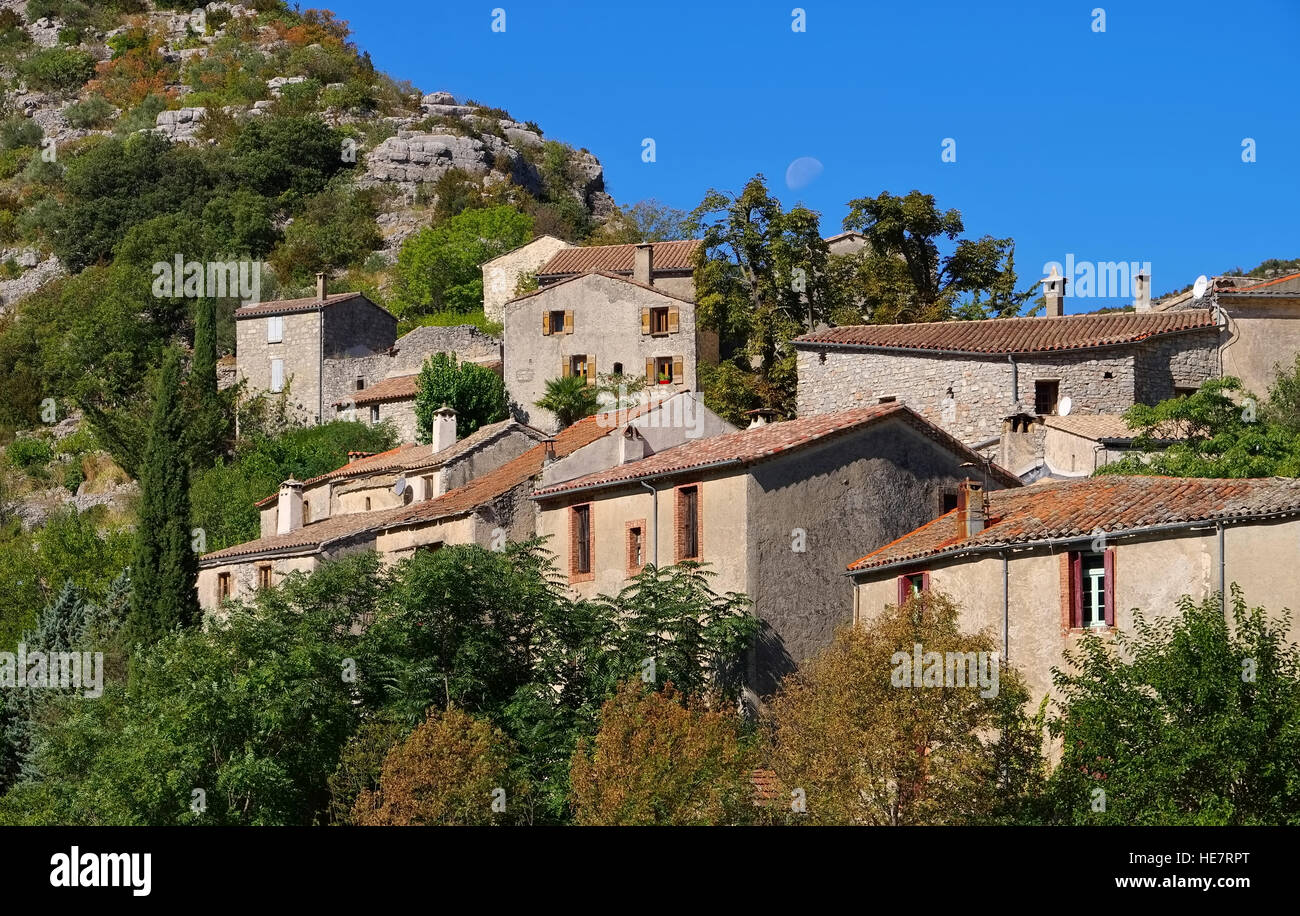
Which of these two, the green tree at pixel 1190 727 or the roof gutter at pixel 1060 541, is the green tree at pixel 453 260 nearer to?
the roof gutter at pixel 1060 541

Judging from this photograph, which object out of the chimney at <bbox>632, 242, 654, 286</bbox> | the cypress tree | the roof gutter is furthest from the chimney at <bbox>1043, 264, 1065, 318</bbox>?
the cypress tree

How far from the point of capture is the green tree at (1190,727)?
1897 centimetres

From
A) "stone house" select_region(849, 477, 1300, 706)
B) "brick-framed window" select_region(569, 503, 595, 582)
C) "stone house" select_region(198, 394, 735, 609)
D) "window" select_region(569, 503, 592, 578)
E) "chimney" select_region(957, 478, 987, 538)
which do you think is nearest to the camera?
"stone house" select_region(849, 477, 1300, 706)

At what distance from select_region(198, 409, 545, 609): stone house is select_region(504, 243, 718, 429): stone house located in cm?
872

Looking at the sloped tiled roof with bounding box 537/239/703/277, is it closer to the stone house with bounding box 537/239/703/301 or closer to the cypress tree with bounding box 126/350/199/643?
the stone house with bounding box 537/239/703/301

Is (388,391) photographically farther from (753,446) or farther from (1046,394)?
(753,446)

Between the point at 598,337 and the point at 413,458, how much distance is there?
37.1 ft

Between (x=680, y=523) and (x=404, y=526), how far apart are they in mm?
8654

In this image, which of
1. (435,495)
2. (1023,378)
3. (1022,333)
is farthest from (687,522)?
(1022,333)

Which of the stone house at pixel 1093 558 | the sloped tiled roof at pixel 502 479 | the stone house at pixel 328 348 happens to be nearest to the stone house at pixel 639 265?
the stone house at pixel 328 348

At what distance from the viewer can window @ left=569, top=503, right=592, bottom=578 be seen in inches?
1318
